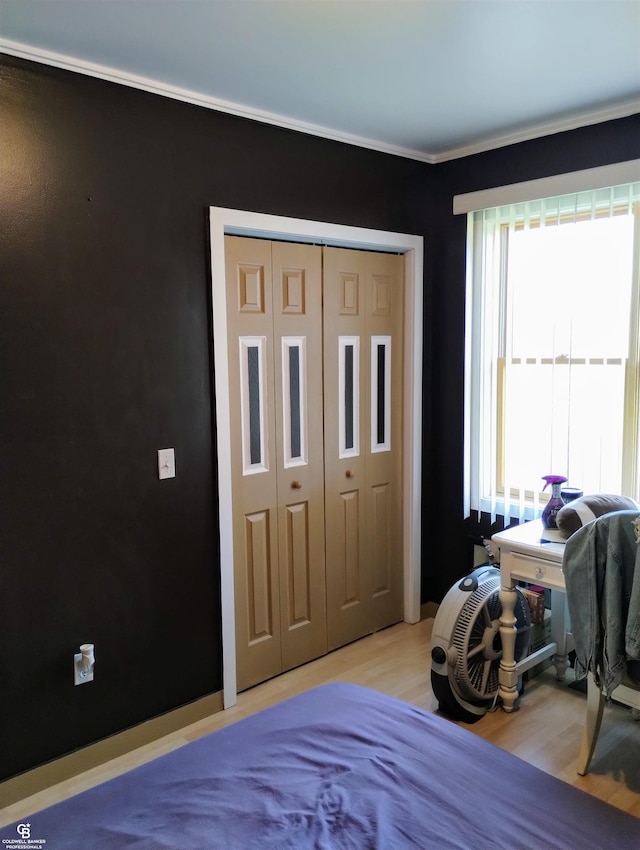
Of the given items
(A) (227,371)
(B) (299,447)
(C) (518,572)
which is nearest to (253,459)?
(B) (299,447)

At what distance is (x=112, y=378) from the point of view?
92.7 inches

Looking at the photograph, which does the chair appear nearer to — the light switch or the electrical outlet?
the light switch

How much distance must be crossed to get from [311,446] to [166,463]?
0.80 meters

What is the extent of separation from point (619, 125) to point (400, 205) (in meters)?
1.05

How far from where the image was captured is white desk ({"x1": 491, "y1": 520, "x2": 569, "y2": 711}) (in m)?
2.54

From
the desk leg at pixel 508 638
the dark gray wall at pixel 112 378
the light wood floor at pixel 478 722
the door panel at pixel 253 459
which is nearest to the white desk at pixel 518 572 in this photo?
the desk leg at pixel 508 638

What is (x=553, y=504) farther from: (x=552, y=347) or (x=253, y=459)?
(x=253, y=459)

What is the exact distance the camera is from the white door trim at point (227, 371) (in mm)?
2621

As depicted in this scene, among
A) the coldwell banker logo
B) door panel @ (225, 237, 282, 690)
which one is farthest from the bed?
door panel @ (225, 237, 282, 690)

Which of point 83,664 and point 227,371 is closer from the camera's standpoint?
point 83,664

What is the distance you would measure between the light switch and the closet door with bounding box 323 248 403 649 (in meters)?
0.86

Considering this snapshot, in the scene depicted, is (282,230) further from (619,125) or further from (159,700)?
(159,700)

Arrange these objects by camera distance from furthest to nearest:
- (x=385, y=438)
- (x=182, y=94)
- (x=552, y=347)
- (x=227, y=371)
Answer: (x=385, y=438) → (x=552, y=347) → (x=227, y=371) → (x=182, y=94)

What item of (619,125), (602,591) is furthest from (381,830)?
(619,125)
